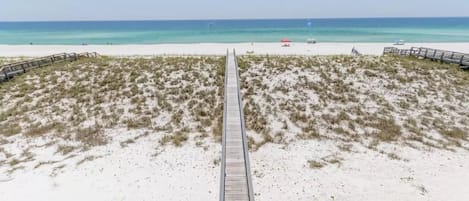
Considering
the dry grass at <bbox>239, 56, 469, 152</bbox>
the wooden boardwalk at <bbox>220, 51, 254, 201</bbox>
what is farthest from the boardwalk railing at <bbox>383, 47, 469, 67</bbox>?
the wooden boardwalk at <bbox>220, 51, 254, 201</bbox>

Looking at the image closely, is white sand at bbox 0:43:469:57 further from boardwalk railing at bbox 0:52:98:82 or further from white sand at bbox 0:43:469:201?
white sand at bbox 0:43:469:201

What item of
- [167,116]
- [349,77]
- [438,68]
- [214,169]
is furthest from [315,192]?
[438,68]

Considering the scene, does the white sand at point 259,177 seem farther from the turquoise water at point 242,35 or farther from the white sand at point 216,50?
the turquoise water at point 242,35

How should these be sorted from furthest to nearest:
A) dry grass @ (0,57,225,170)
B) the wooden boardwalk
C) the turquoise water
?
1. the turquoise water
2. dry grass @ (0,57,225,170)
3. the wooden boardwalk

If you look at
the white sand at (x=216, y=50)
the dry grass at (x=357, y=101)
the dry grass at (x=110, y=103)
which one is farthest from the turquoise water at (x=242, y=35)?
the dry grass at (x=357, y=101)

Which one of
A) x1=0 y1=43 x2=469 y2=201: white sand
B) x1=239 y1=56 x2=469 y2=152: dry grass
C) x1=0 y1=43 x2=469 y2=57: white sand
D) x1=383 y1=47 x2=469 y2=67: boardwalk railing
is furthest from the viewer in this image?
x1=0 y1=43 x2=469 y2=57: white sand

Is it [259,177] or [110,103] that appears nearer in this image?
[259,177]

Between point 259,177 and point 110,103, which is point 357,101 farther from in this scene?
point 110,103

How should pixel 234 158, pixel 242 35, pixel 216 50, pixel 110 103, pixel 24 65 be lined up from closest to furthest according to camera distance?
pixel 234 158 → pixel 110 103 → pixel 24 65 → pixel 216 50 → pixel 242 35

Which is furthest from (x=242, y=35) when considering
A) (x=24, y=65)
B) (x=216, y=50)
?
(x=24, y=65)

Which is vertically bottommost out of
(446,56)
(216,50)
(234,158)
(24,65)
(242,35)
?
(234,158)
